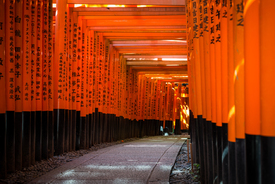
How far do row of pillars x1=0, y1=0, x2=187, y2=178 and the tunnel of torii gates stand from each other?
2 cm

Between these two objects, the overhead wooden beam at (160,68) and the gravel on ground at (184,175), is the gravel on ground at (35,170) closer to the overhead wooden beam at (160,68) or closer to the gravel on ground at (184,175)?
the gravel on ground at (184,175)

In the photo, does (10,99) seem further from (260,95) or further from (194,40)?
(260,95)

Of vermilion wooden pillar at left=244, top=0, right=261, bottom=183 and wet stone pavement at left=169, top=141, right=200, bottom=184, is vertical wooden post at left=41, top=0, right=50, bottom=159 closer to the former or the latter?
wet stone pavement at left=169, top=141, right=200, bottom=184

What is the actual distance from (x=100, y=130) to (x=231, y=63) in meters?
9.84

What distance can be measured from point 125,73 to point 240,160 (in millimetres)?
15162

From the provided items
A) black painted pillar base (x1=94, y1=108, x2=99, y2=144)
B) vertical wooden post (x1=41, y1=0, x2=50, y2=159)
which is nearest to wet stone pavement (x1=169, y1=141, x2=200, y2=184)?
vertical wooden post (x1=41, y1=0, x2=50, y2=159)

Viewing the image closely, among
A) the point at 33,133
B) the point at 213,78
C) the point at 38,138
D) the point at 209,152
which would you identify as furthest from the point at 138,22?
the point at 209,152

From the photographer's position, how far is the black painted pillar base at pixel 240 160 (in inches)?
110

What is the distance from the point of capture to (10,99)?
5977mm

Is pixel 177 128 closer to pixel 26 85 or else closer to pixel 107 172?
pixel 26 85

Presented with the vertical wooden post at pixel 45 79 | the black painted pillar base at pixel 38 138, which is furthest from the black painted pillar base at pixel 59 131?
the black painted pillar base at pixel 38 138

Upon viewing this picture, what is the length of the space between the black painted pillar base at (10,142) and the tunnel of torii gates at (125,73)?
16 mm

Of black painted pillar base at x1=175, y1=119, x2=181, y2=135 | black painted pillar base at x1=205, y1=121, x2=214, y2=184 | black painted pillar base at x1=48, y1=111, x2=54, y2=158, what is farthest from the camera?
black painted pillar base at x1=175, y1=119, x2=181, y2=135

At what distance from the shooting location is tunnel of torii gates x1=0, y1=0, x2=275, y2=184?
2498 millimetres
